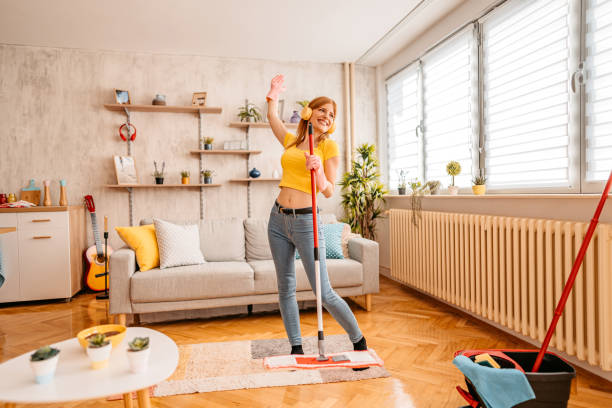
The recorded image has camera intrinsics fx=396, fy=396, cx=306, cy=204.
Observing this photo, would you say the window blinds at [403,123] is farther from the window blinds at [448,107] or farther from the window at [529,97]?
the window at [529,97]

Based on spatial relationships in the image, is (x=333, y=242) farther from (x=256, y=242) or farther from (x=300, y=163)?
(x=300, y=163)

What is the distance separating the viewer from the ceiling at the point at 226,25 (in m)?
3.37

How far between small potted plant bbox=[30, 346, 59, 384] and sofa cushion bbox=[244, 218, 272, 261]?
2.37 metres

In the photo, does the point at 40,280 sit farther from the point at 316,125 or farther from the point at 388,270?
the point at 388,270

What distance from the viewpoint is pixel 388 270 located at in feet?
15.2

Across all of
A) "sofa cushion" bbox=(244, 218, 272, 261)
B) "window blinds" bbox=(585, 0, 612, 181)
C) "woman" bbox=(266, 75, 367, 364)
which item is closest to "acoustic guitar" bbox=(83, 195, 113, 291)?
"sofa cushion" bbox=(244, 218, 272, 261)

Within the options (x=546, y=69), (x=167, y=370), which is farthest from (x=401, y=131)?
(x=167, y=370)

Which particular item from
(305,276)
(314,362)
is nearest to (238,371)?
(314,362)

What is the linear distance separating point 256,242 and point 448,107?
2.16 meters

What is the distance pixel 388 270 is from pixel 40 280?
3.62 m

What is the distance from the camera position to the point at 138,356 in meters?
1.26

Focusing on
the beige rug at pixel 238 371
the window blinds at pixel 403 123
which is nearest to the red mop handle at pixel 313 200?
the beige rug at pixel 238 371

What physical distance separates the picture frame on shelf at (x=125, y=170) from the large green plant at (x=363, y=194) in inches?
90.4

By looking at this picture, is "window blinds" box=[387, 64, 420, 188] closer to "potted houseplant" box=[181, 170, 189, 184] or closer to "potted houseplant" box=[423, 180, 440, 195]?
"potted houseplant" box=[423, 180, 440, 195]
